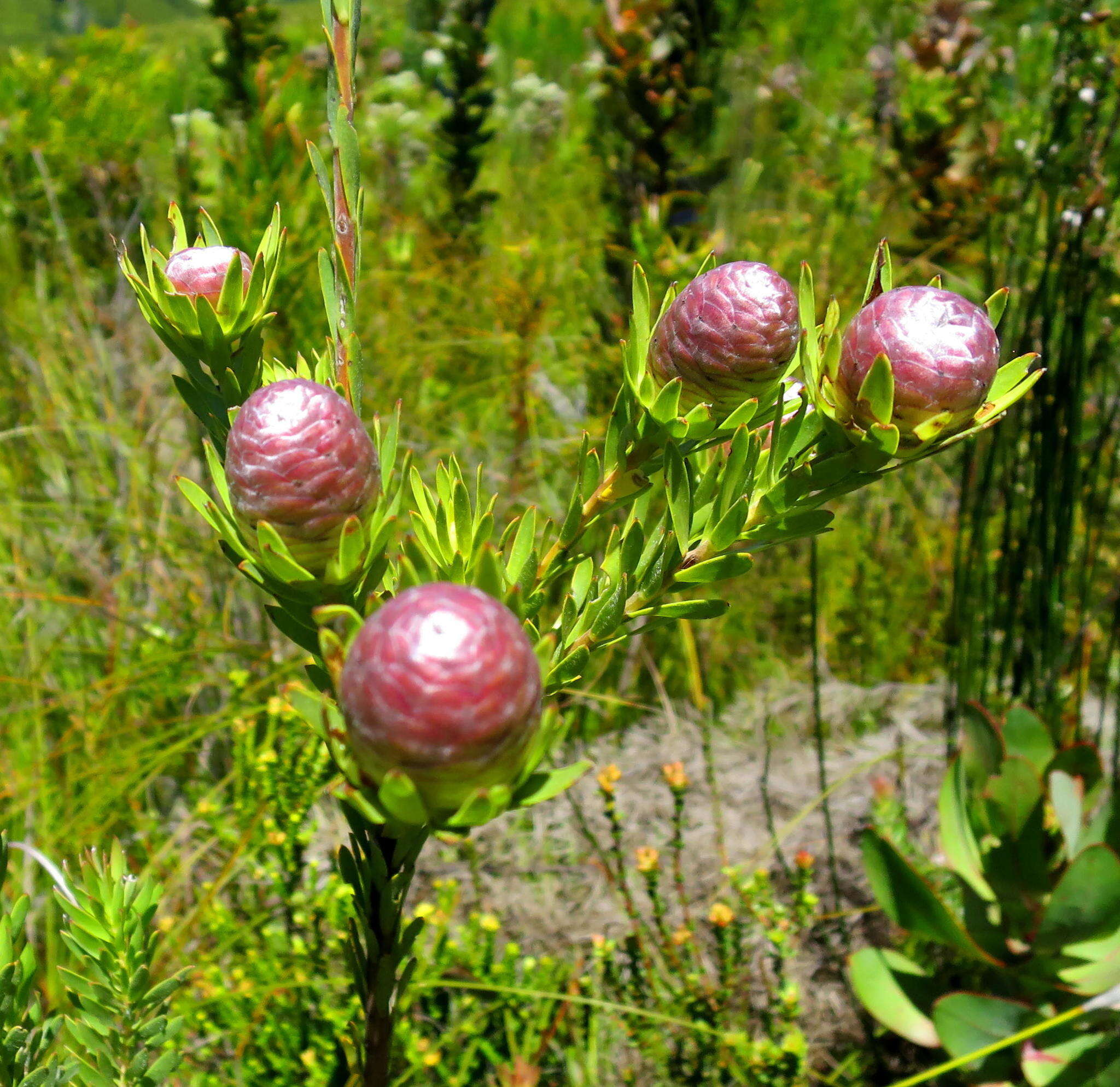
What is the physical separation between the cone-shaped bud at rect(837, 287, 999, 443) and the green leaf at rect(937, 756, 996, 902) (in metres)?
0.97

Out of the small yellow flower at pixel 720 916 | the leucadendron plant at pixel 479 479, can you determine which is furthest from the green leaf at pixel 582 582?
the small yellow flower at pixel 720 916

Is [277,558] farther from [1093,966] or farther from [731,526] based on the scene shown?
[1093,966]

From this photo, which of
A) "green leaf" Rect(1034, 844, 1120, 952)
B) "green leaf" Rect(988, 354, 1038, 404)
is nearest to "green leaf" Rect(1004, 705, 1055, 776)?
"green leaf" Rect(1034, 844, 1120, 952)

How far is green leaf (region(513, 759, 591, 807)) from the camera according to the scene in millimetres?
392

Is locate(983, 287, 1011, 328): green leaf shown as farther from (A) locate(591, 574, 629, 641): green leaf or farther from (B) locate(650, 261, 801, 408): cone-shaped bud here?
(A) locate(591, 574, 629, 641): green leaf

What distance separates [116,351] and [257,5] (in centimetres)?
105

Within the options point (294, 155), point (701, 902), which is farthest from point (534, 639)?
point (294, 155)

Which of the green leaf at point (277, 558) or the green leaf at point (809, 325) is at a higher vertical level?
the green leaf at point (809, 325)

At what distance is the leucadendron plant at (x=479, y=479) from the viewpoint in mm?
379

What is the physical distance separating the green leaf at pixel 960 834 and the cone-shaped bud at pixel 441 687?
3.78 feet

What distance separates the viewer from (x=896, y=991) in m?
1.29

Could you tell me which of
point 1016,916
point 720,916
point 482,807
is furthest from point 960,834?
point 482,807

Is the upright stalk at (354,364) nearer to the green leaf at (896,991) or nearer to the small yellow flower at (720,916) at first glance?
the small yellow flower at (720,916)

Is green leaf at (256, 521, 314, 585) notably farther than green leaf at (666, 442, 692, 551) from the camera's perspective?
No
